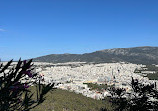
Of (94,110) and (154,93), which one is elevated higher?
(154,93)

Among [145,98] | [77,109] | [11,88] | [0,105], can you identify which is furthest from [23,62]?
[77,109]

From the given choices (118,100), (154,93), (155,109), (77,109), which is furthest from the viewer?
(77,109)

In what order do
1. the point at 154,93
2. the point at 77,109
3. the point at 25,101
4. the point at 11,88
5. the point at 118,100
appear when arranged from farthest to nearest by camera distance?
the point at 77,109 → the point at 118,100 → the point at 154,93 → the point at 25,101 → the point at 11,88

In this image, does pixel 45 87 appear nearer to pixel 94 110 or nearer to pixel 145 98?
pixel 145 98

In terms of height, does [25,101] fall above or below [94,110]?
above

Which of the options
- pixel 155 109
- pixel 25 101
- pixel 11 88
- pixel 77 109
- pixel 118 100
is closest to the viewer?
pixel 11 88

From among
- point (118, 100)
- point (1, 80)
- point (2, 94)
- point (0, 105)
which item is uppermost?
point (1, 80)

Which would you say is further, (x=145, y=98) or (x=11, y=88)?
(x=145, y=98)

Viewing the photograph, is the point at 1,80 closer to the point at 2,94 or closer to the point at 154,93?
the point at 2,94

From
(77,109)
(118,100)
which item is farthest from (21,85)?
(77,109)
